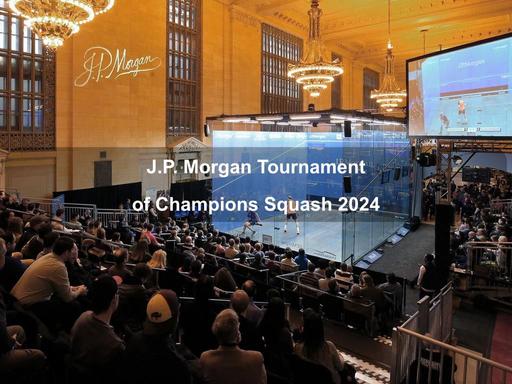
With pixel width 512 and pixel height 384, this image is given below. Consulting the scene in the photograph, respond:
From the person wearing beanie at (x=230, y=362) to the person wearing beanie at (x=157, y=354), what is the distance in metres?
0.32

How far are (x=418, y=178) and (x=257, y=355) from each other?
16.2 meters

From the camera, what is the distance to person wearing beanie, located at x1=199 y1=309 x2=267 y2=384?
2332 mm

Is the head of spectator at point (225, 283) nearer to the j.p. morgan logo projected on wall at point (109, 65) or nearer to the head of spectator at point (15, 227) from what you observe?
the head of spectator at point (15, 227)

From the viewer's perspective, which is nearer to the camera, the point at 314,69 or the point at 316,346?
the point at 316,346

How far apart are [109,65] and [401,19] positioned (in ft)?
47.8

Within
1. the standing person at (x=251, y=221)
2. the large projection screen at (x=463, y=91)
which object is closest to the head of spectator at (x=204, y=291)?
the large projection screen at (x=463, y=91)

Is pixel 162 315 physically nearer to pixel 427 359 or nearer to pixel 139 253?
pixel 427 359

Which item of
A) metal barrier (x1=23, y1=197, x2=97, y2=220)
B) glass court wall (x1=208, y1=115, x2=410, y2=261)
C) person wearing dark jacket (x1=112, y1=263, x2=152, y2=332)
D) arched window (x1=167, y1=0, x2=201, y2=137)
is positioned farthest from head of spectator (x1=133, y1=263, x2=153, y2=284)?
arched window (x1=167, y1=0, x2=201, y2=137)

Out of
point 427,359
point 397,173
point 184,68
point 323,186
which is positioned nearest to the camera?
point 427,359

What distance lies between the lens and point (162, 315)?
2.09 m

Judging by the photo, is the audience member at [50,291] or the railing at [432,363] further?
the railing at [432,363]

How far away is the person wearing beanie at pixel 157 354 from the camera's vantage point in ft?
6.53

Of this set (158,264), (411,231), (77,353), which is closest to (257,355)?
(77,353)

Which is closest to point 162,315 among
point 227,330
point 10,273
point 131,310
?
point 227,330
